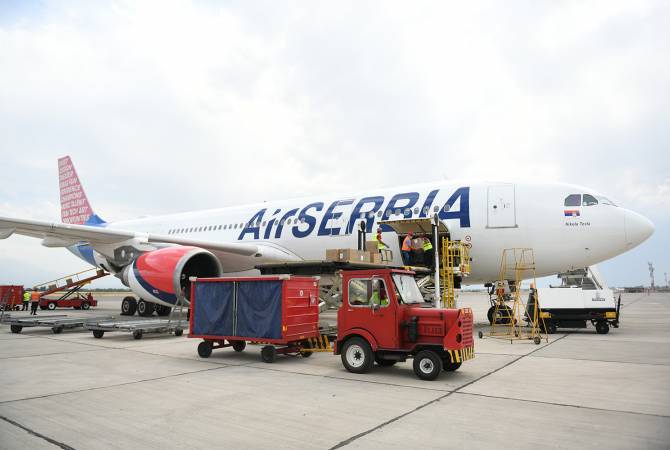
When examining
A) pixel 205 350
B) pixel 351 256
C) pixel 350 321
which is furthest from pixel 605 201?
pixel 205 350

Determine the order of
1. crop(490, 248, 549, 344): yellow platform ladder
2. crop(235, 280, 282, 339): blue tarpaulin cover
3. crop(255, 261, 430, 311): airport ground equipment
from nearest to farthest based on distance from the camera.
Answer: crop(235, 280, 282, 339): blue tarpaulin cover → crop(255, 261, 430, 311): airport ground equipment → crop(490, 248, 549, 344): yellow platform ladder

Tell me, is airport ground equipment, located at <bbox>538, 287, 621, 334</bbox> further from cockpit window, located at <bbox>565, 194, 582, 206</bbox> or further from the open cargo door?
the open cargo door

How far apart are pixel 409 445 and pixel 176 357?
5802mm

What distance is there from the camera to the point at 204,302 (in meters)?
8.91

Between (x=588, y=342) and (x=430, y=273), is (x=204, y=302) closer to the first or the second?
(x=430, y=273)

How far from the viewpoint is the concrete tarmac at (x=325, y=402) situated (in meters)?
3.91

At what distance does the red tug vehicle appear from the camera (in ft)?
21.2

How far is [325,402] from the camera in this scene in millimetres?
5121

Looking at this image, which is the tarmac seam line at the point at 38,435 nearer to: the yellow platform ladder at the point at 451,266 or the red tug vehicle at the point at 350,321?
the red tug vehicle at the point at 350,321

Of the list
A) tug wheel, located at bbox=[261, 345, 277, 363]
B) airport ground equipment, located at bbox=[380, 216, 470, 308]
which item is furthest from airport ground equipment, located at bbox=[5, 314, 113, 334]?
airport ground equipment, located at bbox=[380, 216, 470, 308]

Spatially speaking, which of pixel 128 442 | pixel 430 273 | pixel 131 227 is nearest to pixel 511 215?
pixel 430 273

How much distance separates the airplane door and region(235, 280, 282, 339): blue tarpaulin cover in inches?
257

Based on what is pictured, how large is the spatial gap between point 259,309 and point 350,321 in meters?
1.93

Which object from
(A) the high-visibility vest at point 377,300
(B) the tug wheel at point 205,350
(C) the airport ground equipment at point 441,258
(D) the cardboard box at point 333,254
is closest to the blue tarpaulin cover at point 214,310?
(B) the tug wheel at point 205,350
